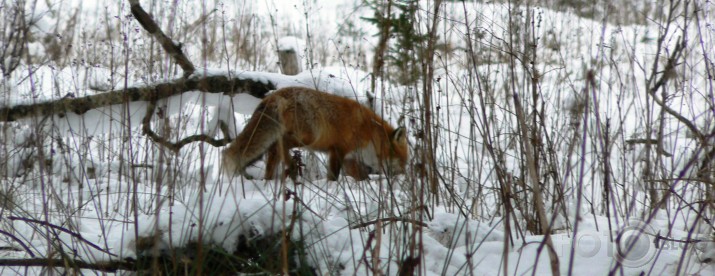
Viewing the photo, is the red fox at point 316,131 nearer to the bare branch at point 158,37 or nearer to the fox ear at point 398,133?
the fox ear at point 398,133

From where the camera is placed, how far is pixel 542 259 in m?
1.79

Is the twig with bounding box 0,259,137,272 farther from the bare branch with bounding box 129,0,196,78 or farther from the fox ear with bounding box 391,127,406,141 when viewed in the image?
the bare branch with bounding box 129,0,196,78

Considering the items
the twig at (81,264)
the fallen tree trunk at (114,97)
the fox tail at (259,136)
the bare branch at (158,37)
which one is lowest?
the twig at (81,264)

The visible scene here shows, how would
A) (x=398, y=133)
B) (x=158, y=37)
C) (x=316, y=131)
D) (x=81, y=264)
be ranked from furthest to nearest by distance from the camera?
(x=316, y=131) → (x=158, y=37) → (x=398, y=133) → (x=81, y=264)

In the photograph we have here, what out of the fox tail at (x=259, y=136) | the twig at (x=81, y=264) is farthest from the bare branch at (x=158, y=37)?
the twig at (x=81, y=264)

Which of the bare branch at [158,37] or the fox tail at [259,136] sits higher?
the bare branch at [158,37]

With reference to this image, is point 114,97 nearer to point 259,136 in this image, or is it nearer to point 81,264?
point 259,136

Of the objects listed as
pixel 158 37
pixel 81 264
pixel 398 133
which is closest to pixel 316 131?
pixel 398 133

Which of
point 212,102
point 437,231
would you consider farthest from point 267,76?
point 437,231

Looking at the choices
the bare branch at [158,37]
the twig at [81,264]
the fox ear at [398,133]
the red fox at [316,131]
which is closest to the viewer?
the twig at [81,264]

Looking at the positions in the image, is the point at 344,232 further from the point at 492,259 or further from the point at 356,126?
the point at 356,126

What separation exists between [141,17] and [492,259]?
3.16m

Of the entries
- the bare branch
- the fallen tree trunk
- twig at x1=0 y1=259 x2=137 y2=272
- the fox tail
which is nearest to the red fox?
the fox tail

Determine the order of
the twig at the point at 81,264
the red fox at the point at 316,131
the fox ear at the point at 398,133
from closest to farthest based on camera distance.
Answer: the twig at the point at 81,264 < the fox ear at the point at 398,133 < the red fox at the point at 316,131
